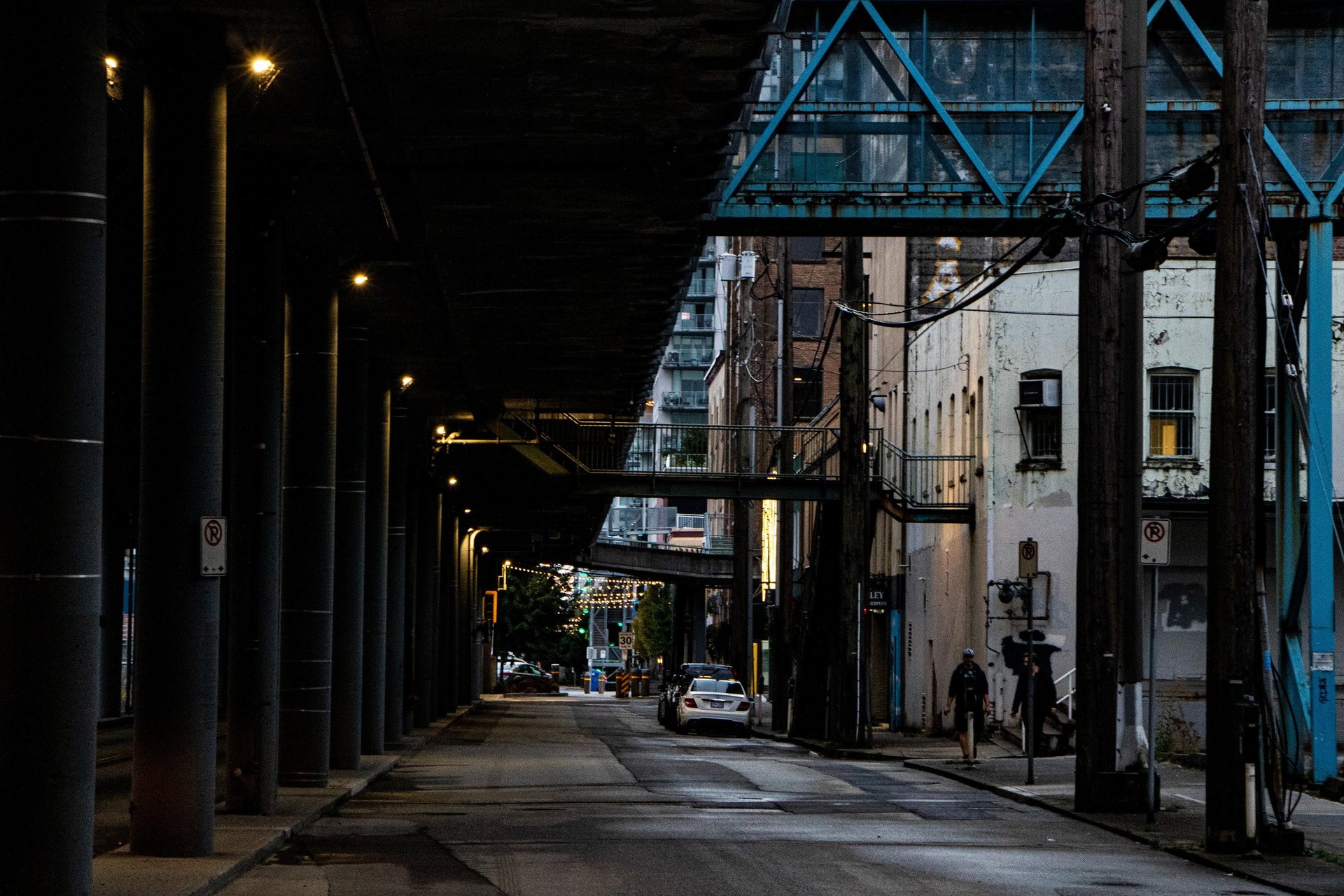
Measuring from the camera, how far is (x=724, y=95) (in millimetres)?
18375

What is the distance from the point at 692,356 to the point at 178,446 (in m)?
149

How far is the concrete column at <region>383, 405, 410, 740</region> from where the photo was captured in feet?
118

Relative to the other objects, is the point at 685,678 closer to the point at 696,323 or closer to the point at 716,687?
the point at 716,687

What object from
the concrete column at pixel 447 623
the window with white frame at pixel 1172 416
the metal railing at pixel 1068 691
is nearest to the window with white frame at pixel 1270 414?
the window with white frame at pixel 1172 416

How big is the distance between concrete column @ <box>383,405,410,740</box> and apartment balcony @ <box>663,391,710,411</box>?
4741 inches

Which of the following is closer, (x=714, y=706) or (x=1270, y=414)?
(x=1270, y=414)

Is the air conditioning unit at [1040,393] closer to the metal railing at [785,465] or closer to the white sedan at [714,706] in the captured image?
the metal railing at [785,465]

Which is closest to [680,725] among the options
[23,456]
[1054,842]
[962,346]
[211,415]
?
[962,346]

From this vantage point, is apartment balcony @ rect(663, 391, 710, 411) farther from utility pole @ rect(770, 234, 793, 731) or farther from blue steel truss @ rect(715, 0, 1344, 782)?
blue steel truss @ rect(715, 0, 1344, 782)

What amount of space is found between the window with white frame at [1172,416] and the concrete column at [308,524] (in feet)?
58.7

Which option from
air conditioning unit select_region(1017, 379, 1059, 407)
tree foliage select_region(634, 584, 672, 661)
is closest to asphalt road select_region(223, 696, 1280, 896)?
air conditioning unit select_region(1017, 379, 1059, 407)

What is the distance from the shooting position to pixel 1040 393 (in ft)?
119

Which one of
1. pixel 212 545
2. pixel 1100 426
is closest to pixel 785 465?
pixel 1100 426

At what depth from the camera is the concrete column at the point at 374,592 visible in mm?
30984
